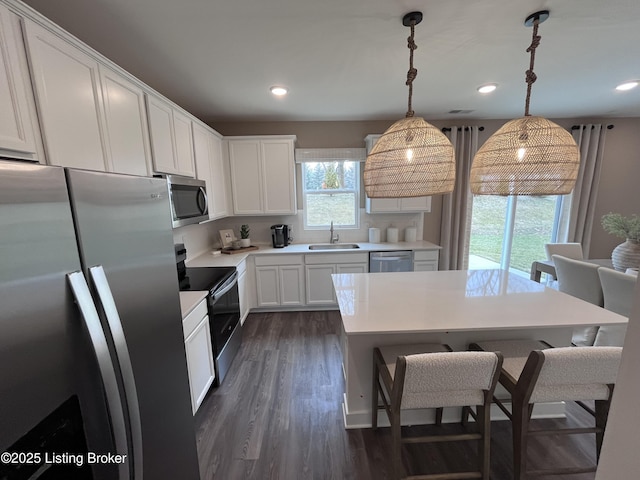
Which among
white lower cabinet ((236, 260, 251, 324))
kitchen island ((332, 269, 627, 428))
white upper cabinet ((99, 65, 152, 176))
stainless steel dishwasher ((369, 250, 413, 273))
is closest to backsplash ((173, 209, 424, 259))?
stainless steel dishwasher ((369, 250, 413, 273))

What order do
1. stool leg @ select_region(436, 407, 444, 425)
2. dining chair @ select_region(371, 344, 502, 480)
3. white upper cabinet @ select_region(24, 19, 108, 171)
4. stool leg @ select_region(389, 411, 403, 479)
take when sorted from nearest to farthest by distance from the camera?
white upper cabinet @ select_region(24, 19, 108, 171), dining chair @ select_region(371, 344, 502, 480), stool leg @ select_region(389, 411, 403, 479), stool leg @ select_region(436, 407, 444, 425)

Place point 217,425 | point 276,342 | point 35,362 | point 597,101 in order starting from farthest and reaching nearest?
point 597,101
point 276,342
point 217,425
point 35,362

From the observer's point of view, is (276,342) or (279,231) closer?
(276,342)

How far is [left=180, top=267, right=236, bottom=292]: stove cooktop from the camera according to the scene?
77.2 inches

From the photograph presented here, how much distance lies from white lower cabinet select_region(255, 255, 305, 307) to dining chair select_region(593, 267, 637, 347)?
2904mm

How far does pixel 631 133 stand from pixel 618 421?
558cm

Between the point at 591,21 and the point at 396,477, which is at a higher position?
the point at 591,21

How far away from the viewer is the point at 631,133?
3705mm

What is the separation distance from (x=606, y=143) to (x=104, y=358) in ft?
19.7

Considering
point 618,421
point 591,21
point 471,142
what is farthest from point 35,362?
point 471,142

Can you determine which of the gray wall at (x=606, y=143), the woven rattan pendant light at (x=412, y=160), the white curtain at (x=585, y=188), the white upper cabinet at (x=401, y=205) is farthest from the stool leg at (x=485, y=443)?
the white curtain at (x=585, y=188)

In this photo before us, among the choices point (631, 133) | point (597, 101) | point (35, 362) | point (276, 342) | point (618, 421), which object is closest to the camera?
point (618, 421)

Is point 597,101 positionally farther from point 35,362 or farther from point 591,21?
point 35,362

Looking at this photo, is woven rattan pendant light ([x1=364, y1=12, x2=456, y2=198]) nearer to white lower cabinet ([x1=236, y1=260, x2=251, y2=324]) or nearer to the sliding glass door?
white lower cabinet ([x1=236, y1=260, x2=251, y2=324])
